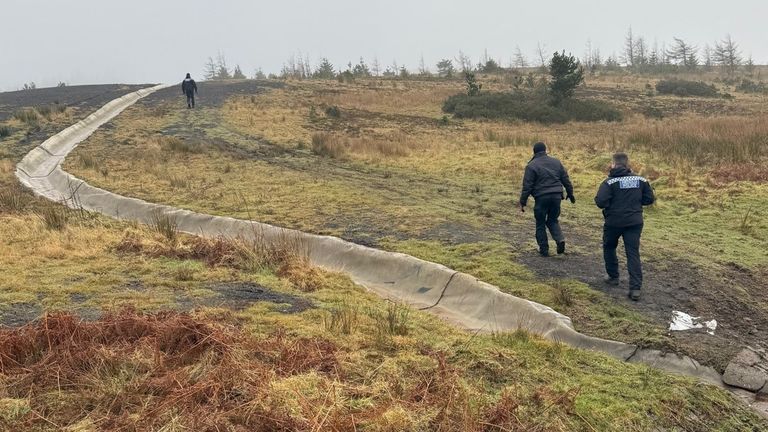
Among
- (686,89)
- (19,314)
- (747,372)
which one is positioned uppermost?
(686,89)

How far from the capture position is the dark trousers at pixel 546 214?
8.55m

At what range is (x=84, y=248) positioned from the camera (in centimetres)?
881

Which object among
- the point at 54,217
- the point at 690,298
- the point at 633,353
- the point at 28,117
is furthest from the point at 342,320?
the point at 28,117

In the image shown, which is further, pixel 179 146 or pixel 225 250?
pixel 179 146

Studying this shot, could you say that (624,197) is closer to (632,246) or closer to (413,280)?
(632,246)

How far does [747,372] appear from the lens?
540 centimetres

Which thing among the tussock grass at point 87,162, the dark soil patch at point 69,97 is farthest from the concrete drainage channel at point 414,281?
the dark soil patch at point 69,97

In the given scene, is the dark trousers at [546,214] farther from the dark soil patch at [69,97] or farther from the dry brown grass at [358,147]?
the dark soil patch at [69,97]

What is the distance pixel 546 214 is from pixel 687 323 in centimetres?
286

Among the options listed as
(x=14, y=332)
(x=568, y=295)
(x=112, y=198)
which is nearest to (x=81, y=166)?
(x=112, y=198)

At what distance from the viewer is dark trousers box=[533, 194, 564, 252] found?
8555mm

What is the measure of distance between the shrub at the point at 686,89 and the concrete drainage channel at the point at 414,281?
37.8m

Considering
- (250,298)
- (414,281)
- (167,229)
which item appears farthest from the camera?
(167,229)

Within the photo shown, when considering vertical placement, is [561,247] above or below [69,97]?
below
